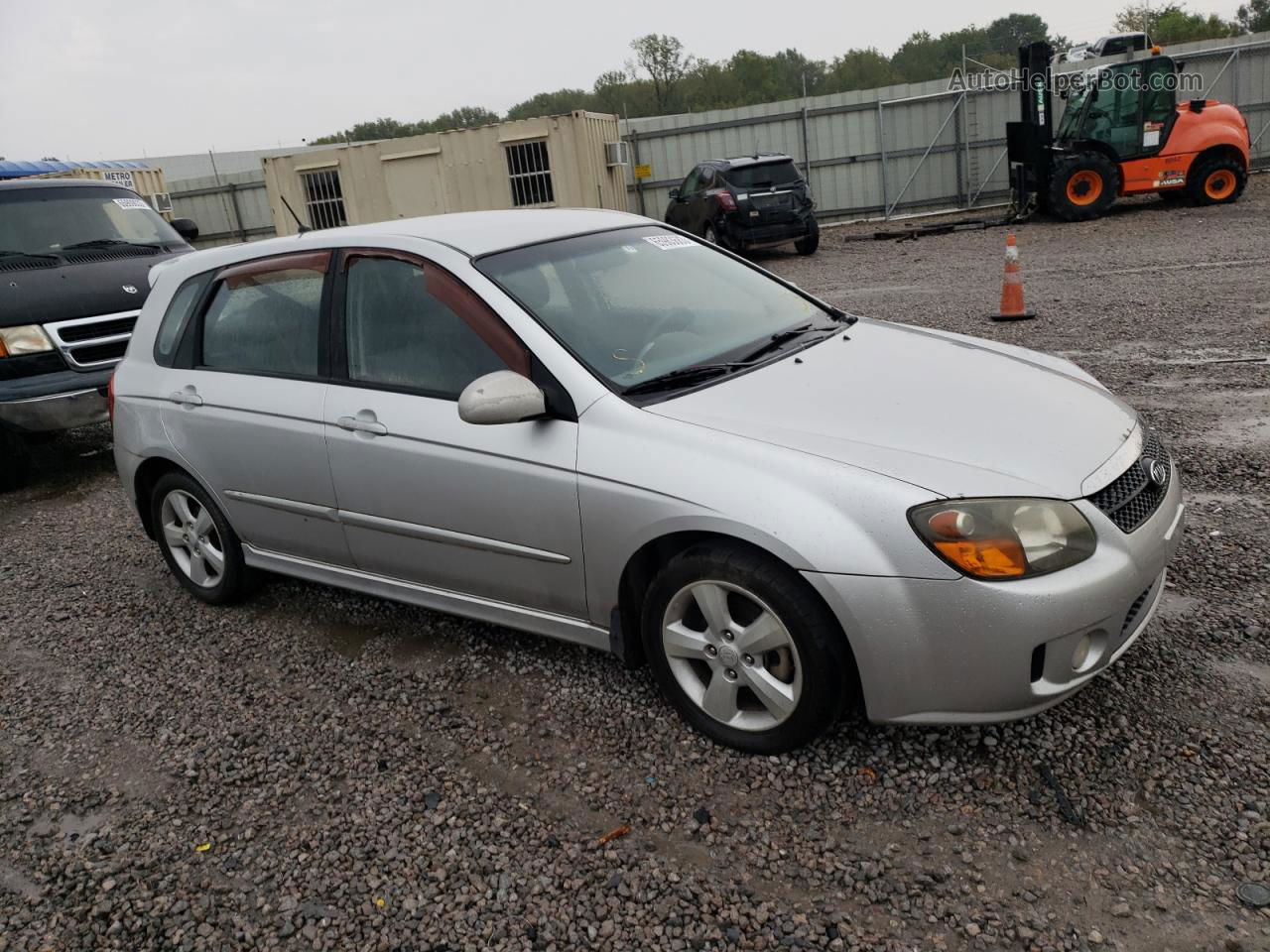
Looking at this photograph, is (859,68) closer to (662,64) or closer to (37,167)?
(662,64)

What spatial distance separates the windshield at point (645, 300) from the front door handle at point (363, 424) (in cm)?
66

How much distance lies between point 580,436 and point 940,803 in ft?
4.83

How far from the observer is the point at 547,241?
3.70 m

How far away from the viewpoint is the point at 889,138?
21125mm

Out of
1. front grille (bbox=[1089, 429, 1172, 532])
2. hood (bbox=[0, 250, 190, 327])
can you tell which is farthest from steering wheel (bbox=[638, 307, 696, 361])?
hood (bbox=[0, 250, 190, 327])

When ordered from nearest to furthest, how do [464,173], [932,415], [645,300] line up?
[932,415]
[645,300]
[464,173]

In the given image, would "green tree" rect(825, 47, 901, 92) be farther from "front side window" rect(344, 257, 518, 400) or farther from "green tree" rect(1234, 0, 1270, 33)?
"front side window" rect(344, 257, 518, 400)

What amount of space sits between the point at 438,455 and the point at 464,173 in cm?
1826

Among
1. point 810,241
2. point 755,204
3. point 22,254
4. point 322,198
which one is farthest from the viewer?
point 322,198

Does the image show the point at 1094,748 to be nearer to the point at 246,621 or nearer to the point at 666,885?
the point at 666,885

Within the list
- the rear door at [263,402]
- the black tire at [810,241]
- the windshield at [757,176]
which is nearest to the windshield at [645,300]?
the rear door at [263,402]

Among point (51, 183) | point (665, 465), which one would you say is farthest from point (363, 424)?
point (51, 183)

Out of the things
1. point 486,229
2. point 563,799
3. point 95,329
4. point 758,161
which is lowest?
point 563,799

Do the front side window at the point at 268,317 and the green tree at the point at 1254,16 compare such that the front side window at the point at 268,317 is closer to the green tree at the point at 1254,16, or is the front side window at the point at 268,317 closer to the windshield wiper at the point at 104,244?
the windshield wiper at the point at 104,244
